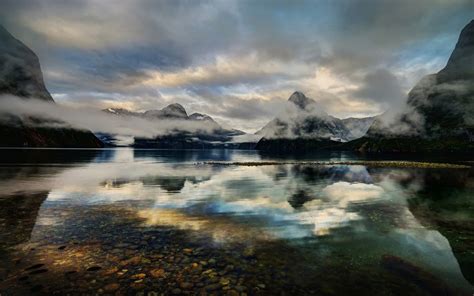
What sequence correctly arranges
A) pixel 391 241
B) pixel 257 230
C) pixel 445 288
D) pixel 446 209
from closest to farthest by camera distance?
pixel 445 288 < pixel 391 241 < pixel 257 230 < pixel 446 209

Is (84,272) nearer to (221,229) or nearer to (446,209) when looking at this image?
(221,229)

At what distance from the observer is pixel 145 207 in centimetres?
3350

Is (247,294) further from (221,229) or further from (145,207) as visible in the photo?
(145,207)

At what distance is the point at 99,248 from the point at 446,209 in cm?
3950

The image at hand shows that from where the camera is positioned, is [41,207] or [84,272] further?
[41,207]

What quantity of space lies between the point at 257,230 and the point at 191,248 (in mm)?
7139

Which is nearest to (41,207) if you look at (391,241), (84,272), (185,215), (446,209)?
(185,215)

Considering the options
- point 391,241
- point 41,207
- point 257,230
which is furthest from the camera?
point 41,207

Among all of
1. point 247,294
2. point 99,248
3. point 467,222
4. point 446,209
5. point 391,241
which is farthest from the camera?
point 446,209

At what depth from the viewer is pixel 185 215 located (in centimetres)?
2975

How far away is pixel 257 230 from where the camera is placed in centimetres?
2442

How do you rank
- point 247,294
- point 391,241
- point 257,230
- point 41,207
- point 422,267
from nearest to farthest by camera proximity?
A: point 247,294
point 422,267
point 391,241
point 257,230
point 41,207

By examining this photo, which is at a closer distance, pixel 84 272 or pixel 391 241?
pixel 84 272

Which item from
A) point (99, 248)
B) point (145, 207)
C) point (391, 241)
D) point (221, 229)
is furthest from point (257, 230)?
point (145, 207)
